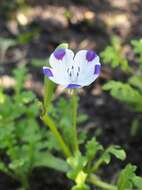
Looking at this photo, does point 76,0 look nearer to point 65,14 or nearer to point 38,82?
point 65,14

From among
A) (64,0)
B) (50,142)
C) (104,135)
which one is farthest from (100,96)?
(64,0)

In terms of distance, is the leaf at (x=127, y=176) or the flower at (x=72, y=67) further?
the leaf at (x=127, y=176)

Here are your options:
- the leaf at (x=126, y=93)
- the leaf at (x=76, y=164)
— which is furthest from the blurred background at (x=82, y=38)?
the leaf at (x=76, y=164)

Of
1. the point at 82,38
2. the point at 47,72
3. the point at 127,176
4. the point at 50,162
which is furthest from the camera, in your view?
the point at 82,38

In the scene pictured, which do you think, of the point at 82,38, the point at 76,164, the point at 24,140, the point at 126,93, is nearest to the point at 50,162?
the point at 24,140

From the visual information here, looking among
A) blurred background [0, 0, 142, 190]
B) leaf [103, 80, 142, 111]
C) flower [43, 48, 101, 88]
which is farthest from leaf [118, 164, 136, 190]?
blurred background [0, 0, 142, 190]

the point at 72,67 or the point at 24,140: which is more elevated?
the point at 72,67

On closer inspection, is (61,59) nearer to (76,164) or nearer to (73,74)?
(73,74)

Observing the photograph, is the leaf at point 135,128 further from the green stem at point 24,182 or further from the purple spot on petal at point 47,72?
the purple spot on petal at point 47,72
